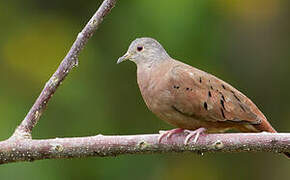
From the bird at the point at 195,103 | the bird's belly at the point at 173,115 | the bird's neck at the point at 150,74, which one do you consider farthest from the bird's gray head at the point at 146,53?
the bird's belly at the point at 173,115

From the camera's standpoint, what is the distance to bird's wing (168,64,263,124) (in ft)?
12.8

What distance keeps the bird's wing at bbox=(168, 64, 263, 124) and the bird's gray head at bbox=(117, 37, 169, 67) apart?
338mm

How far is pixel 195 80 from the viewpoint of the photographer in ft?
13.2

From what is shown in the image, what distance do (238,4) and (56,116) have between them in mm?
1909

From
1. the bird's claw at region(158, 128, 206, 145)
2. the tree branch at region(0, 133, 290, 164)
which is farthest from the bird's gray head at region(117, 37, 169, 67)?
the tree branch at region(0, 133, 290, 164)

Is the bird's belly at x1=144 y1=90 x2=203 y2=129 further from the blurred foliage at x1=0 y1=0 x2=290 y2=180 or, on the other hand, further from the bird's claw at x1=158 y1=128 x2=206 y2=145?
the blurred foliage at x1=0 y1=0 x2=290 y2=180

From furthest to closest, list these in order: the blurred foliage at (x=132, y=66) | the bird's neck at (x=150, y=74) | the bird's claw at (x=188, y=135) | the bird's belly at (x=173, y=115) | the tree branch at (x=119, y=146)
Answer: the blurred foliage at (x=132, y=66) → the bird's neck at (x=150, y=74) → the bird's belly at (x=173, y=115) → the bird's claw at (x=188, y=135) → the tree branch at (x=119, y=146)

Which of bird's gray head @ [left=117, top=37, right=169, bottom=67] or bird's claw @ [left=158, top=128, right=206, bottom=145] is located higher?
bird's gray head @ [left=117, top=37, right=169, bottom=67]

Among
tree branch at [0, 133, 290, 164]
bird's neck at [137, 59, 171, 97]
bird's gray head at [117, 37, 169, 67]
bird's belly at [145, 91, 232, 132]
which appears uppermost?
bird's gray head at [117, 37, 169, 67]

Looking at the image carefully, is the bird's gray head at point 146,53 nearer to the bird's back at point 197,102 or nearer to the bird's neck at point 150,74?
the bird's neck at point 150,74

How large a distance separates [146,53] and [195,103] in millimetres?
720

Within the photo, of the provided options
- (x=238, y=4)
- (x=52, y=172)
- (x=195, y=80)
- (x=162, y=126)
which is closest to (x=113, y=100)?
(x=162, y=126)

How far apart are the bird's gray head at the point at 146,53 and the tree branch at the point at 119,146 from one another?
3.53 feet

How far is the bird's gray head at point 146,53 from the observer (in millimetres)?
4426
